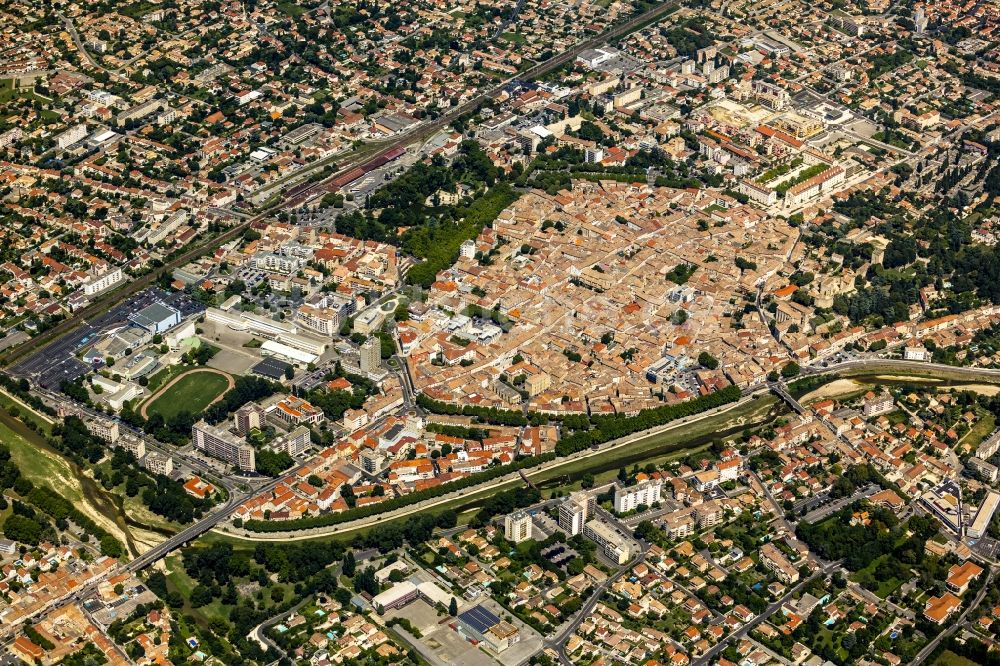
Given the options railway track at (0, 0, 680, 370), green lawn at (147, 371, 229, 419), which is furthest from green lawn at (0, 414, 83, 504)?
railway track at (0, 0, 680, 370)

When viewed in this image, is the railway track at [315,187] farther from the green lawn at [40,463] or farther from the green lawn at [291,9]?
the green lawn at [291,9]

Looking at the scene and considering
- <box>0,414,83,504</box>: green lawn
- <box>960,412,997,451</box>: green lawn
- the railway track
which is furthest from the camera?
the railway track

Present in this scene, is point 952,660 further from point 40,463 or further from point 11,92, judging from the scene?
point 11,92

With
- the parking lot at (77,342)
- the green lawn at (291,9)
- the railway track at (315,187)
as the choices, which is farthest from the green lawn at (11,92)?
the parking lot at (77,342)

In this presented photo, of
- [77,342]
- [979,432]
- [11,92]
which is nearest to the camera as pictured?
[979,432]

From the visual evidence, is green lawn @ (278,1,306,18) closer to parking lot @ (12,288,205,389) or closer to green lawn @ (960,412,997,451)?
parking lot @ (12,288,205,389)

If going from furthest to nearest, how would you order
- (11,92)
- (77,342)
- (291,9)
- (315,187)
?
(291,9) < (11,92) < (315,187) < (77,342)

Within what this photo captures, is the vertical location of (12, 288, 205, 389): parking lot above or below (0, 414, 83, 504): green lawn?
below

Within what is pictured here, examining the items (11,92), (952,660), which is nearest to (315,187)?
(11,92)

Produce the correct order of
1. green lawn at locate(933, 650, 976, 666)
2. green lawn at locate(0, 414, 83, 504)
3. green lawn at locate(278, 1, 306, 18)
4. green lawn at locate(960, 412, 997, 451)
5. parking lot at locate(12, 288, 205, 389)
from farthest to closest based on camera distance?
green lawn at locate(278, 1, 306, 18) < parking lot at locate(12, 288, 205, 389) < green lawn at locate(960, 412, 997, 451) < green lawn at locate(0, 414, 83, 504) < green lawn at locate(933, 650, 976, 666)

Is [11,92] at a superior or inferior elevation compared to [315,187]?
superior
